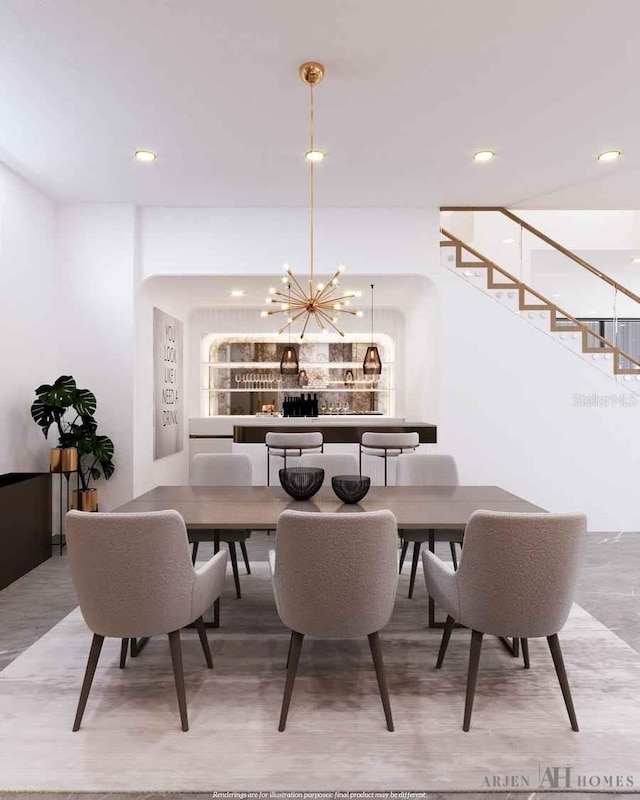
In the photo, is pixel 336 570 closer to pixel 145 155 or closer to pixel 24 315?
pixel 145 155

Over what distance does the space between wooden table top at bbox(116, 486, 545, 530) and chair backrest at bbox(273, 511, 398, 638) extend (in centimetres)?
31

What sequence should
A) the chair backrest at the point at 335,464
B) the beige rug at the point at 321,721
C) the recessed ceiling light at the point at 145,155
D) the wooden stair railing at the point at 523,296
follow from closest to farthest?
the beige rug at the point at 321,721, the chair backrest at the point at 335,464, the recessed ceiling light at the point at 145,155, the wooden stair railing at the point at 523,296

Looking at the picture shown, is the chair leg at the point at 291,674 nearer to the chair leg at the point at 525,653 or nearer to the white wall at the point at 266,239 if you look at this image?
the chair leg at the point at 525,653

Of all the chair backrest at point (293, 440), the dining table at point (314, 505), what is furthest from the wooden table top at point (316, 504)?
the chair backrest at point (293, 440)

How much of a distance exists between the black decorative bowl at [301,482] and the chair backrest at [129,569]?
0.89m

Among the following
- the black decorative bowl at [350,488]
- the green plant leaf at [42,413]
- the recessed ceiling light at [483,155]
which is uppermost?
the recessed ceiling light at [483,155]

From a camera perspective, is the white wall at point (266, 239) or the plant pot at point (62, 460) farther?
the white wall at point (266, 239)

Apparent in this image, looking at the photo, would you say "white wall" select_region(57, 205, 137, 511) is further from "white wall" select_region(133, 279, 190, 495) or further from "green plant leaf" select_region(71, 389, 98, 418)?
"green plant leaf" select_region(71, 389, 98, 418)

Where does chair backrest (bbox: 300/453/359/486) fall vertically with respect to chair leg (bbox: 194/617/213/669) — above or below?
above

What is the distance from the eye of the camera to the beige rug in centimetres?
195

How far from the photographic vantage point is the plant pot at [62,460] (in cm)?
463

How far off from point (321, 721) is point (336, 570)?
700mm

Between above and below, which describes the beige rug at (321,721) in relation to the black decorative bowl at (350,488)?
below

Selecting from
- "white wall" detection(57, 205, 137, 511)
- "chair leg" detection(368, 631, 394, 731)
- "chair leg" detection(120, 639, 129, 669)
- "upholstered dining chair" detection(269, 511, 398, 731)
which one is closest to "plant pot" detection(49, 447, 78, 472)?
"white wall" detection(57, 205, 137, 511)
